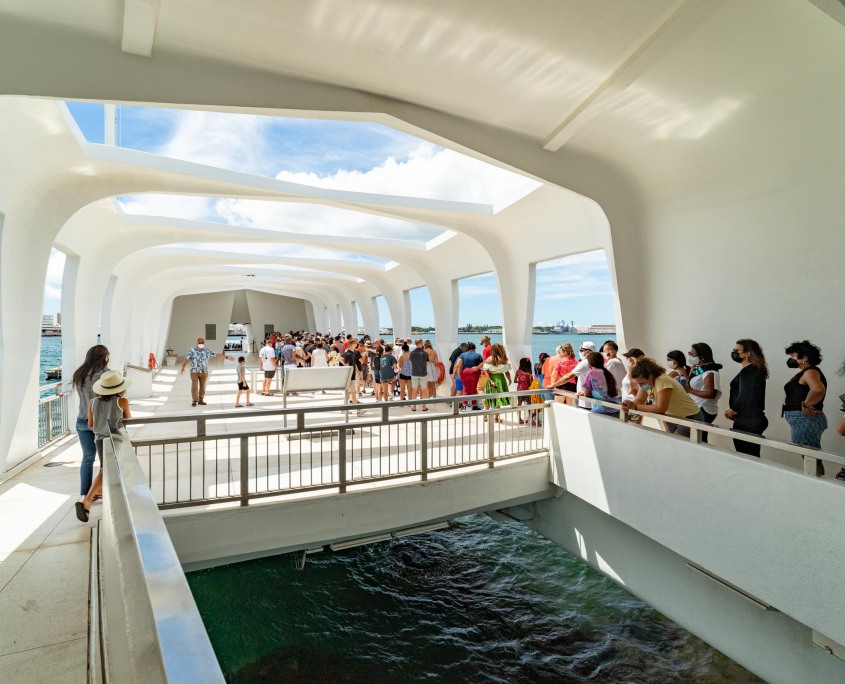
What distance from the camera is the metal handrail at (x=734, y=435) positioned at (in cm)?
368

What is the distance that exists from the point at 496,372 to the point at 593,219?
3.24 metres

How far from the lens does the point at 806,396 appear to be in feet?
14.9

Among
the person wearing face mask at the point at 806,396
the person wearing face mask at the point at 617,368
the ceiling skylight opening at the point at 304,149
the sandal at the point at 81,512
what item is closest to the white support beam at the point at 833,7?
the person wearing face mask at the point at 806,396

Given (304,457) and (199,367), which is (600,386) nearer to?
(304,457)

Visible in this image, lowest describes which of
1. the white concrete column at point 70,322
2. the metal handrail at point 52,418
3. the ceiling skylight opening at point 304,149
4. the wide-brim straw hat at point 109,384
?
the metal handrail at point 52,418

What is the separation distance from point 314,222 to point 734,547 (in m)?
18.4

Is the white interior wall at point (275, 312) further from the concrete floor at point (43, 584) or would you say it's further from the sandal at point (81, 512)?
the sandal at point (81, 512)

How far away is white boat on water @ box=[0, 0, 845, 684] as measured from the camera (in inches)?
155

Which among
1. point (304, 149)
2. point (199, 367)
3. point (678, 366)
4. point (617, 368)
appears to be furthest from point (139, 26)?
point (199, 367)

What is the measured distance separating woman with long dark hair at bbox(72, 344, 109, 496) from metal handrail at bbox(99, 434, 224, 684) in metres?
3.29

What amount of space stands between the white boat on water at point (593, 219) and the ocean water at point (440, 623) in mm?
420

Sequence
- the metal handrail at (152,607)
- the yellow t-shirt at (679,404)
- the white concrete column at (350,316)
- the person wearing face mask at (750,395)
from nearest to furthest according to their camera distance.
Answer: the metal handrail at (152,607)
the person wearing face mask at (750,395)
the yellow t-shirt at (679,404)
the white concrete column at (350,316)

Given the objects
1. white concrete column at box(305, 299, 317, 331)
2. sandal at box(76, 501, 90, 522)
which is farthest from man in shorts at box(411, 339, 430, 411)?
white concrete column at box(305, 299, 317, 331)

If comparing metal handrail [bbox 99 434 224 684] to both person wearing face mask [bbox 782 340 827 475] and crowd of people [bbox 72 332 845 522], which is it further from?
person wearing face mask [bbox 782 340 827 475]
